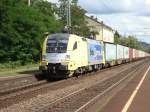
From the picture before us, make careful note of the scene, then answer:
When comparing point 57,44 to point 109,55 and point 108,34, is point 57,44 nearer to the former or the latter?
point 109,55

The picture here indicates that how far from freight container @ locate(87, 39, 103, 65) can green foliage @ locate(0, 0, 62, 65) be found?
26.7ft

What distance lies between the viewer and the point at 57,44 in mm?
32875

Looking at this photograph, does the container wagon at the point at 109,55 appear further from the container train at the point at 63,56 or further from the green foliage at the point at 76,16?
the green foliage at the point at 76,16

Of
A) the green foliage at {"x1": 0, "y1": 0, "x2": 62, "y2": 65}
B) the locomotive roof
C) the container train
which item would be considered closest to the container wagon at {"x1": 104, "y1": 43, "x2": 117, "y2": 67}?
the green foliage at {"x1": 0, "y1": 0, "x2": 62, "y2": 65}

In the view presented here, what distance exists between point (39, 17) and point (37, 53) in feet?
13.5

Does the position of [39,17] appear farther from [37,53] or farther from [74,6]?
[74,6]

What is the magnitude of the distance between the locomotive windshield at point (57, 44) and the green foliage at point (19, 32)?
1443 cm

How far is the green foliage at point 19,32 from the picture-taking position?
4741 centimetres

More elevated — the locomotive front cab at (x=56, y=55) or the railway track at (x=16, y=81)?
the locomotive front cab at (x=56, y=55)

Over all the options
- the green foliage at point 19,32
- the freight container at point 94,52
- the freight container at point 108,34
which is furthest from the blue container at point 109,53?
the freight container at point 108,34

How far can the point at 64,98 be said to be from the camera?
800 inches

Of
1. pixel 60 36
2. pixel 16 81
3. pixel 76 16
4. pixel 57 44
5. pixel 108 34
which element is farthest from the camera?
pixel 108 34

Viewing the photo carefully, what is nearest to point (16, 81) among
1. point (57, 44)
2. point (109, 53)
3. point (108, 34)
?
point (57, 44)

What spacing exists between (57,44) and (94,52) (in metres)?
9.82
